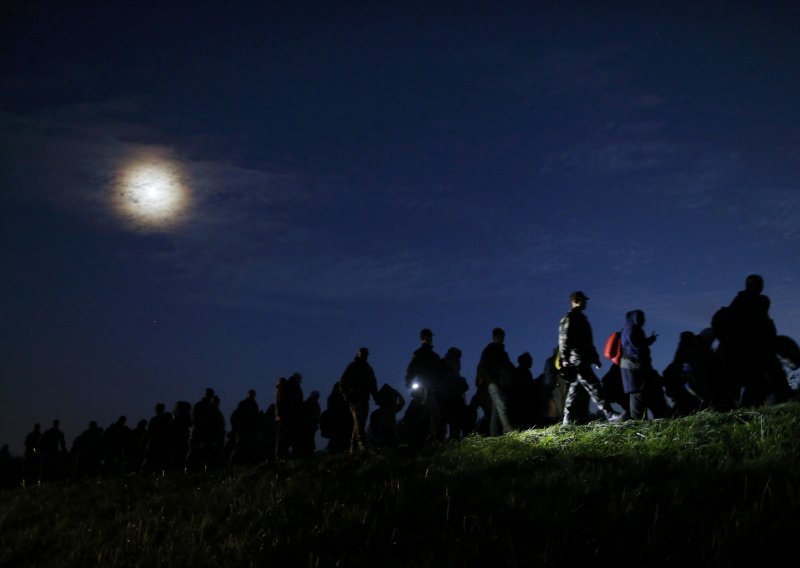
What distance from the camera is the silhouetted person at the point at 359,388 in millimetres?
9305

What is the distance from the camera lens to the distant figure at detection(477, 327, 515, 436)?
26.4 feet

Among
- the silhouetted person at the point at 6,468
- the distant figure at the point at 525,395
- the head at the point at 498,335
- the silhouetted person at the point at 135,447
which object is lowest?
the silhouetted person at the point at 6,468

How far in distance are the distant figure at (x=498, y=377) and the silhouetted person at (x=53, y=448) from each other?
46.2 ft

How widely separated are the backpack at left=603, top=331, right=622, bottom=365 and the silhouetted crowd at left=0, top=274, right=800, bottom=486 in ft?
0.07

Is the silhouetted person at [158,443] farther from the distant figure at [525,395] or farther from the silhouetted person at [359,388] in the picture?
the distant figure at [525,395]

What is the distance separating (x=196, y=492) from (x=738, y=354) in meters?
7.74

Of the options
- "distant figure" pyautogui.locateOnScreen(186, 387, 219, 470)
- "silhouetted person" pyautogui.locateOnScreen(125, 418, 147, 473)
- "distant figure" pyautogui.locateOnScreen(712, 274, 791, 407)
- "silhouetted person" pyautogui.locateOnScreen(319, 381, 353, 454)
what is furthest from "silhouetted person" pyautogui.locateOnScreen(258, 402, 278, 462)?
"distant figure" pyautogui.locateOnScreen(712, 274, 791, 407)

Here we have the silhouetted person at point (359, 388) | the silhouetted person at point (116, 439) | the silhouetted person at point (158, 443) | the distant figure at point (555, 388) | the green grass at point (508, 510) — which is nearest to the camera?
the green grass at point (508, 510)

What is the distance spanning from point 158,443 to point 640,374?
11.9m

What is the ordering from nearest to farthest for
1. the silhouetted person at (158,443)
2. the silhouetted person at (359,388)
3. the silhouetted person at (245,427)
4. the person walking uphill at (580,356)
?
the person walking uphill at (580,356) → the silhouetted person at (359,388) → the silhouetted person at (245,427) → the silhouetted person at (158,443)

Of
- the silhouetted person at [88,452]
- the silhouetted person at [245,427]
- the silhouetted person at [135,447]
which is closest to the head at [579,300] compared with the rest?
the silhouetted person at [245,427]

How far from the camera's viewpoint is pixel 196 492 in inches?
257

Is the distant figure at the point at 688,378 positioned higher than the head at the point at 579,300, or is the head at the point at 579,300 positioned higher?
the head at the point at 579,300

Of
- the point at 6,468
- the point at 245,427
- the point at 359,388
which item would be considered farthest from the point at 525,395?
the point at 6,468
